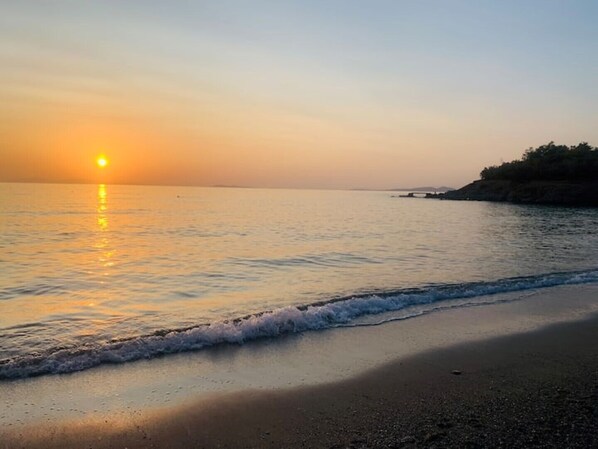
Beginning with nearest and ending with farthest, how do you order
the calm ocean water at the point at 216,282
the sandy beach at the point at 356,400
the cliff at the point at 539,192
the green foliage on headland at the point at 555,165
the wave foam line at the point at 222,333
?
the sandy beach at the point at 356,400 < the wave foam line at the point at 222,333 < the calm ocean water at the point at 216,282 < the cliff at the point at 539,192 < the green foliage on headland at the point at 555,165

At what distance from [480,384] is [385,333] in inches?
152

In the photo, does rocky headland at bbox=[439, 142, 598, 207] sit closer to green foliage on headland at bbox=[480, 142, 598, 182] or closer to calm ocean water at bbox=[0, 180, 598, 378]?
green foliage on headland at bbox=[480, 142, 598, 182]

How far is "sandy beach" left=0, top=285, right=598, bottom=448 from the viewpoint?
6.36m

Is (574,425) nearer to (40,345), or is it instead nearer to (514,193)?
(40,345)

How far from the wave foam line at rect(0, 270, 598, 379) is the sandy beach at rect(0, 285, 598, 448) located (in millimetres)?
484

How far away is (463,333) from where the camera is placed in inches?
479

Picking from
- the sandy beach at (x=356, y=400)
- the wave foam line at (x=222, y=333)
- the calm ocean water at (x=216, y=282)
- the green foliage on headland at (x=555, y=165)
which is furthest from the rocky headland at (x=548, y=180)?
the sandy beach at (x=356, y=400)

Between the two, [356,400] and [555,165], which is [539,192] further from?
[356,400]

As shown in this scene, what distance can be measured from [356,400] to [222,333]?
15.2ft

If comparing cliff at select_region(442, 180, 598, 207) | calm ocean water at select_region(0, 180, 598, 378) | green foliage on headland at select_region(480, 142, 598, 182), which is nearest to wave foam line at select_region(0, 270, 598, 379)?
calm ocean water at select_region(0, 180, 598, 378)

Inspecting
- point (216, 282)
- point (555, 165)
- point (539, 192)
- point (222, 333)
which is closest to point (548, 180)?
point (555, 165)

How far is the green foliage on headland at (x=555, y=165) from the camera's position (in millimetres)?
122869

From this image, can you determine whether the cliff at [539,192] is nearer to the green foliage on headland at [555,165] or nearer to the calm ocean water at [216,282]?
the green foliage on headland at [555,165]

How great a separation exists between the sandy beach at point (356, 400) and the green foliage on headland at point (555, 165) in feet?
435
